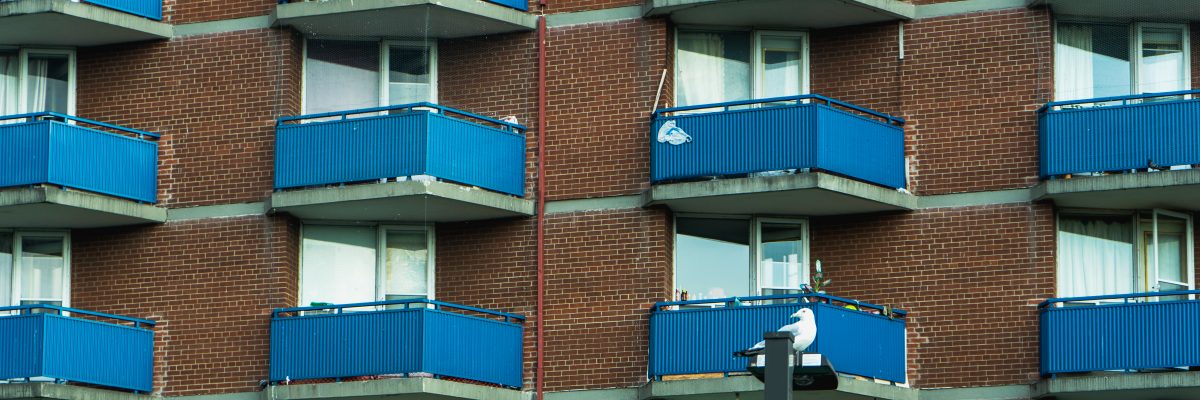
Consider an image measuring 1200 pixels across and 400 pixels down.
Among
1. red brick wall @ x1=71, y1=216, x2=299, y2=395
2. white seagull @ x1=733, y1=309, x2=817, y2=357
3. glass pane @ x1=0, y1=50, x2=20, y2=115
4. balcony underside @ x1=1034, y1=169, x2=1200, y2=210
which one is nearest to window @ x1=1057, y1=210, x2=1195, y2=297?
balcony underside @ x1=1034, y1=169, x2=1200, y2=210

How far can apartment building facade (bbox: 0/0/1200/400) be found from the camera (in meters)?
40.8

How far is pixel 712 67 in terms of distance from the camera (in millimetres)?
43250

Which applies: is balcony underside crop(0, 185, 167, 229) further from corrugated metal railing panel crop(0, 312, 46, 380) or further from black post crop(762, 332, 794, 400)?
black post crop(762, 332, 794, 400)

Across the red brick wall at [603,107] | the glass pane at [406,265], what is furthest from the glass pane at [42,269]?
the red brick wall at [603,107]

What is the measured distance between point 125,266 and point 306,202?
322 cm

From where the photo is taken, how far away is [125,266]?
43125 millimetres

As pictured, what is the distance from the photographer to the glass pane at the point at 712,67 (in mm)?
43094

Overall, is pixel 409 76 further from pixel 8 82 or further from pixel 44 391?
pixel 44 391

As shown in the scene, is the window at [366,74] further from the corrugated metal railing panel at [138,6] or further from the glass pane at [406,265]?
the corrugated metal railing panel at [138,6]

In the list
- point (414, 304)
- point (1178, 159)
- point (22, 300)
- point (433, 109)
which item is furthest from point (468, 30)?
point (1178, 159)

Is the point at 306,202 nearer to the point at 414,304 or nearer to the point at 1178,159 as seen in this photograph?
the point at 414,304

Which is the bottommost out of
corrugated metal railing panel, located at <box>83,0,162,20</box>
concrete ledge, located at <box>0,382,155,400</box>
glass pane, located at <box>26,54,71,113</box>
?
concrete ledge, located at <box>0,382,155,400</box>

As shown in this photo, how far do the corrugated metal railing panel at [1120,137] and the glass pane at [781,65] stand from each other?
13.4 ft

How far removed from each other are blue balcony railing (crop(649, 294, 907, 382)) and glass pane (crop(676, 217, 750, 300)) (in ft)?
3.27
